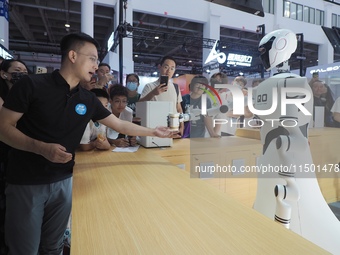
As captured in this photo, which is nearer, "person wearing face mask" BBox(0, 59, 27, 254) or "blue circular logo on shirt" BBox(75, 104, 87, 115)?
"blue circular logo on shirt" BBox(75, 104, 87, 115)

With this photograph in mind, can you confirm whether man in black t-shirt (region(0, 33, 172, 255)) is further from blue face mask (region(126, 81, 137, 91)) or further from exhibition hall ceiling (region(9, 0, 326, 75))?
exhibition hall ceiling (region(9, 0, 326, 75))

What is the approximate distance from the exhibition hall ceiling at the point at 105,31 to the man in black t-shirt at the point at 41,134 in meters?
5.93

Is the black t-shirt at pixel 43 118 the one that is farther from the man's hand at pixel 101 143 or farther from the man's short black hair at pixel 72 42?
the man's hand at pixel 101 143

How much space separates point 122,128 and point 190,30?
9.77m

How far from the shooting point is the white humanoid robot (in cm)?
152

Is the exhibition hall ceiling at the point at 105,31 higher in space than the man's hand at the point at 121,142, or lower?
higher

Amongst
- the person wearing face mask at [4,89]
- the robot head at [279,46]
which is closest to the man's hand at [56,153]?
the person wearing face mask at [4,89]

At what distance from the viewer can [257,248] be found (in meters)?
0.70

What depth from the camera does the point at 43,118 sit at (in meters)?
1.28

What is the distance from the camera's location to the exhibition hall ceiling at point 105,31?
327 inches

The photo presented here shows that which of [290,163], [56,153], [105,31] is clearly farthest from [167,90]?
[105,31]

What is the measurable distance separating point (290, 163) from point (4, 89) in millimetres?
1961

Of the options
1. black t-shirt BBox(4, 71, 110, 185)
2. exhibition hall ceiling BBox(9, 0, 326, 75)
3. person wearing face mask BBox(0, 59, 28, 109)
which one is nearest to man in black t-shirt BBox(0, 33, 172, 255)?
black t-shirt BBox(4, 71, 110, 185)

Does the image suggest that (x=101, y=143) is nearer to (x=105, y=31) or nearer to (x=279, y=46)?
(x=279, y=46)
